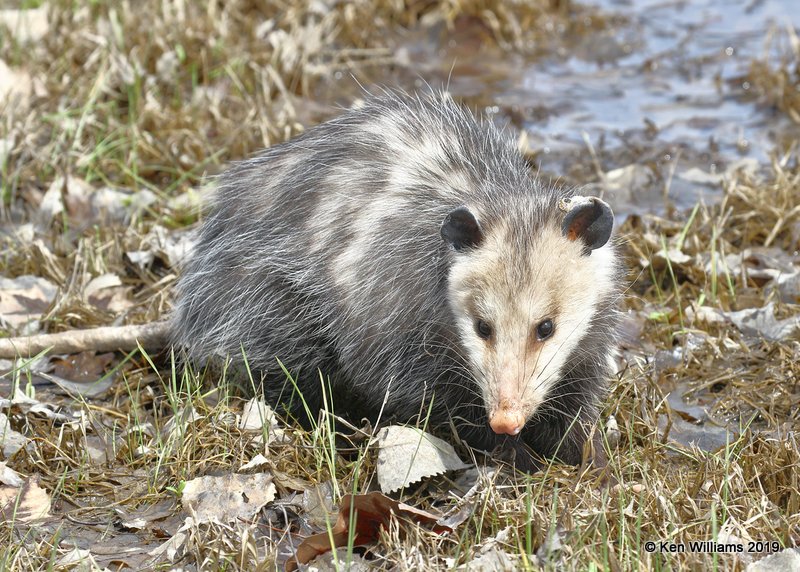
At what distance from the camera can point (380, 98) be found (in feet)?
12.3

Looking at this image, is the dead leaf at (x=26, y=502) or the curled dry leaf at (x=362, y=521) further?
the dead leaf at (x=26, y=502)

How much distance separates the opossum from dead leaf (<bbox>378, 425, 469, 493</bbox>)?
8 cm

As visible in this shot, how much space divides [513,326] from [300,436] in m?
0.73

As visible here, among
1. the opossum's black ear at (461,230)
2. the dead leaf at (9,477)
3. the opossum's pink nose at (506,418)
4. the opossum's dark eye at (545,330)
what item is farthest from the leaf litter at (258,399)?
the opossum's black ear at (461,230)

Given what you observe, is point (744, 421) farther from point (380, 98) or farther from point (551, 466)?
point (380, 98)

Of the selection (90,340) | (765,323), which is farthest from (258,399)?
(765,323)

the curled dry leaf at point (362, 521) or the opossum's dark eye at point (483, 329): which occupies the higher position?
the opossum's dark eye at point (483, 329)

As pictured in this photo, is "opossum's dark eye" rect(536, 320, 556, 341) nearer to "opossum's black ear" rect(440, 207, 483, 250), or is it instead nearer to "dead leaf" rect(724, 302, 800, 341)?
"opossum's black ear" rect(440, 207, 483, 250)

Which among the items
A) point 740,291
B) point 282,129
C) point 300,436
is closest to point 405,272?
point 300,436

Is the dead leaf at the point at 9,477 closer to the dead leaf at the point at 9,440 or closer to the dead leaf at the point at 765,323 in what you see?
the dead leaf at the point at 9,440

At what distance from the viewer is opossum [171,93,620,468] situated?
283 cm

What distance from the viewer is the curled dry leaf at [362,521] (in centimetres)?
268

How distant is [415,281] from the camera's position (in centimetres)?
307

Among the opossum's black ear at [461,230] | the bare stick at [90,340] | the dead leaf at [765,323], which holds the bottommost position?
the bare stick at [90,340]
